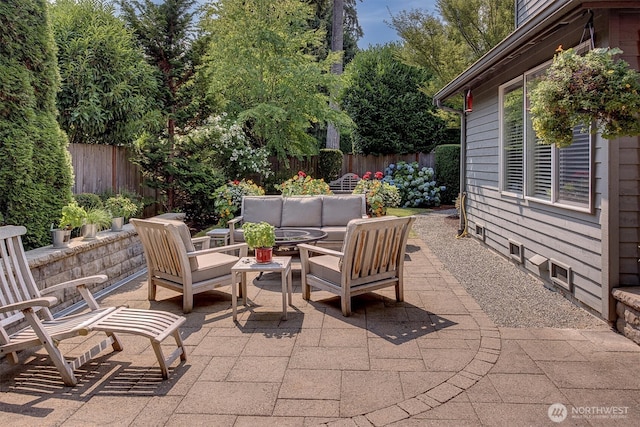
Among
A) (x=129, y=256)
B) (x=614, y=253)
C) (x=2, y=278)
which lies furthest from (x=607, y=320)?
(x=129, y=256)

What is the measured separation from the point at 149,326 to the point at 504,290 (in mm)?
3851

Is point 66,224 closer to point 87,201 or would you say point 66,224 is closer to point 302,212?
point 87,201

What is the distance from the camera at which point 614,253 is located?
3771mm

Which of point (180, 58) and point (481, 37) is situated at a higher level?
point (481, 37)

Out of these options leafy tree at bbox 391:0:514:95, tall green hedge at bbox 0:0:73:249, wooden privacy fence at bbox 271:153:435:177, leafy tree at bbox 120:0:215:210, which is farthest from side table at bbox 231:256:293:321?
wooden privacy fence at bbox 271:153:435:177

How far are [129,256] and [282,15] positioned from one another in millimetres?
9364

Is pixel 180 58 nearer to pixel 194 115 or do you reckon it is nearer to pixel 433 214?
pixel 194 115

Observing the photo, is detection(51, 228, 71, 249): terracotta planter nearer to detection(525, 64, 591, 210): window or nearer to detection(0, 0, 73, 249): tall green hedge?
detection(0, 0, 73, 249): tall green hedge

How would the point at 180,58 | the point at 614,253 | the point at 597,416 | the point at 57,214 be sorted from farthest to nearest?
the point at 180,58 < the point at 57,214 < the point at 614,253 < the point at 597,416

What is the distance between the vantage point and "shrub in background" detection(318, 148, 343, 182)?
15156 mm

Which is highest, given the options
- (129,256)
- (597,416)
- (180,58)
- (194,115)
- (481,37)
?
(481,37)

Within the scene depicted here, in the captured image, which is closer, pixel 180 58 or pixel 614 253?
pixel 614 253

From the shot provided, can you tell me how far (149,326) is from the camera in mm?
3008

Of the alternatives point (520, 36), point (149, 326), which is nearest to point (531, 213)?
point (520, 36)
